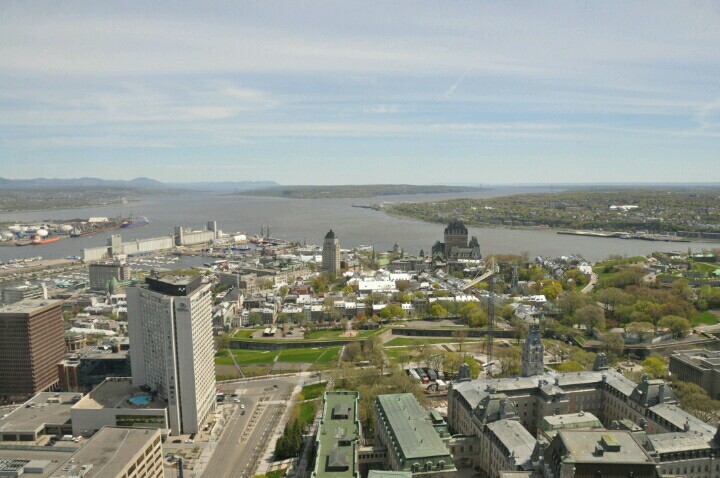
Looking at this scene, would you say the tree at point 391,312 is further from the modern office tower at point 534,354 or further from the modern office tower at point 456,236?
the modern office tower at point 456,236

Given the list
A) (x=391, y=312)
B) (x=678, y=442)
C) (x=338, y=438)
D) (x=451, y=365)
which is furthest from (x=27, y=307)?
(x=678, y=442)

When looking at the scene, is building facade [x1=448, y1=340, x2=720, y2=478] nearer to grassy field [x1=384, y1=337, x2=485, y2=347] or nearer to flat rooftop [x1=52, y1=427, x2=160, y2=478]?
flat rooftop [x1=52, y1=427, x2=160, y2=478]

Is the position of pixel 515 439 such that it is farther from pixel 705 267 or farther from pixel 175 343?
pixel 705 267

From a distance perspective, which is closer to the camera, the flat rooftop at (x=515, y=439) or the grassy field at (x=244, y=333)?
the flat rooftop at (x=515, y=439)

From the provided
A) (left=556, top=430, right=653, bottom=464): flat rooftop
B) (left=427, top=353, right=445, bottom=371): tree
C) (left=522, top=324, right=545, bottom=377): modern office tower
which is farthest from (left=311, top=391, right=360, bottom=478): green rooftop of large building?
(left=427, top=353, right=445, bottom=371): tree

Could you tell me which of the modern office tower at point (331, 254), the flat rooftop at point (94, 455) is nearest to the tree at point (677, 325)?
the flat rooftop at point (94, 455)

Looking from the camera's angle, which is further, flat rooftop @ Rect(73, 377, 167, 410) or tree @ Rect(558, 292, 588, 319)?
tree @ Rect(558, 292, 588, 319)
